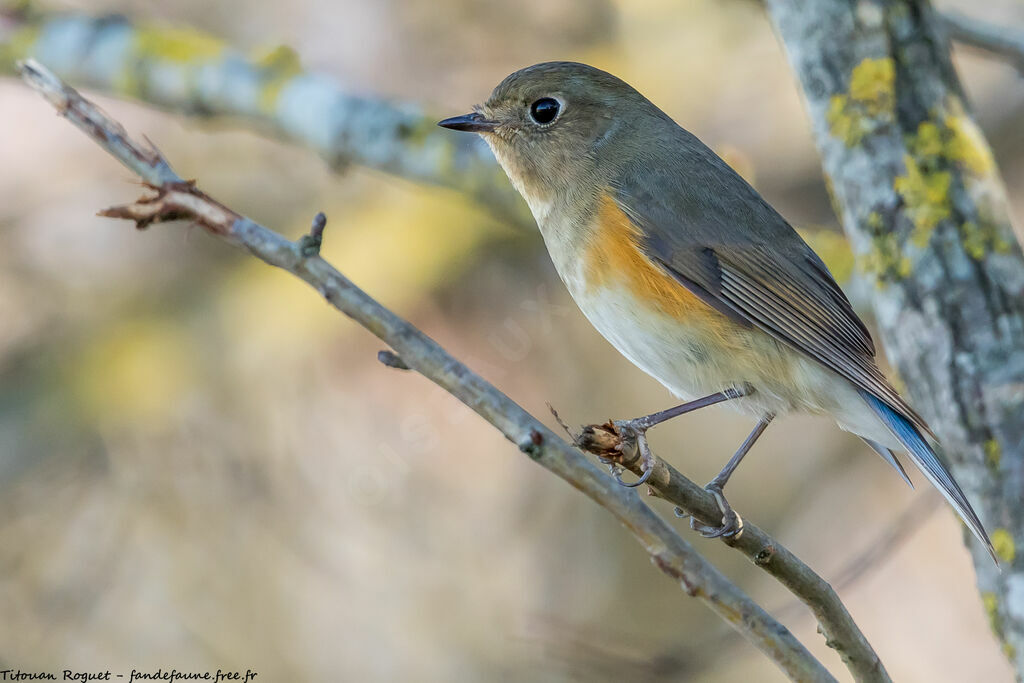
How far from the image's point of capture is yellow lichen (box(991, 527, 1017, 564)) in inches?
103

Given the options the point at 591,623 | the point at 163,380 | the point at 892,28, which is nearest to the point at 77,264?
the point at 163,380

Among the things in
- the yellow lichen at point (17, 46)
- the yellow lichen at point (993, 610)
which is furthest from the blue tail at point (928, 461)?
the yellow lichen at point (17, 46)

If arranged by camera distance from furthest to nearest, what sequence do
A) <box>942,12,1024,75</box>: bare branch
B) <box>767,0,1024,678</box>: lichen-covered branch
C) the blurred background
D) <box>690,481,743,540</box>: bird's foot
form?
1. the blurred background
2. <box>942,12,1024,75</box>: bare branch
3. <box>767,0,1024,678</box>: lichen-covered branch
4. <box>690,481,743,540</box>: bird's foot

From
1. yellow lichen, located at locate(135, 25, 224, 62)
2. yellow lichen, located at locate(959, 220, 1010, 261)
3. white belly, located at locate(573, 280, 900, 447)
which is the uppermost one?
yellow lichen, located at locate(135, 25, 224, 62)

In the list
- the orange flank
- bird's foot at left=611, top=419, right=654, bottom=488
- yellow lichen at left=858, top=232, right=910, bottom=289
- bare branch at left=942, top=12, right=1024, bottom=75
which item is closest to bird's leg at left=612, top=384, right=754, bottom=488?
bird's foot at left=611, top=419, right=654, bottom=488

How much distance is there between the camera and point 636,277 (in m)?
2.88

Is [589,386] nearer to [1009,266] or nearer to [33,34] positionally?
[1009,266]

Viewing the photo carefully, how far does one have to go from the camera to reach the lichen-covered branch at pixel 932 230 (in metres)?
2.71

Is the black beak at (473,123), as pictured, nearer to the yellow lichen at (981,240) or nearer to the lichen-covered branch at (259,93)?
the lichen-covered branch at (259,93)

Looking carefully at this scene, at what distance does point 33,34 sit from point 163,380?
1.68m

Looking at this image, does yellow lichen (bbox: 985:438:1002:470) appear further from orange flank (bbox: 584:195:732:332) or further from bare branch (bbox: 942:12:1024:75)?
bare branch (bbox: 942:12:1024:75)

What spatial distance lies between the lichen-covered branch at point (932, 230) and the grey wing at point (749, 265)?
0.15 m

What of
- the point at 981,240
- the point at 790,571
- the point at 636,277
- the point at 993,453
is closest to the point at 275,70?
the point at 636,277

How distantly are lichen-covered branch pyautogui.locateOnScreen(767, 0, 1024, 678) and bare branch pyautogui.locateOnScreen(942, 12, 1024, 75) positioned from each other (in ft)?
1.68
